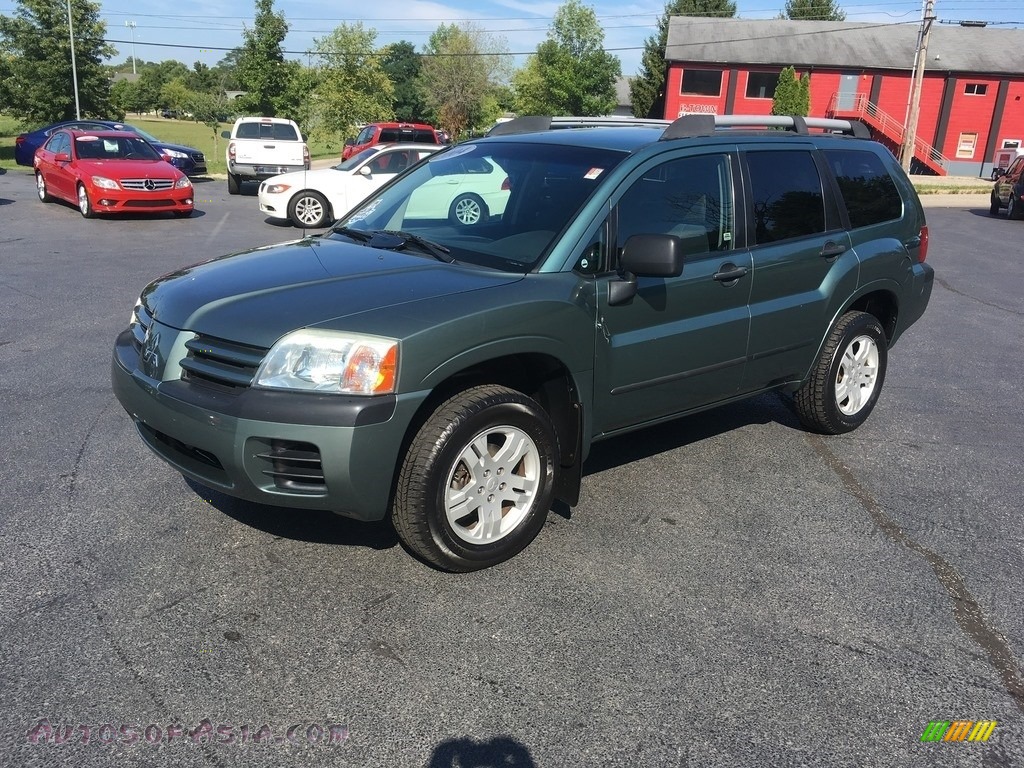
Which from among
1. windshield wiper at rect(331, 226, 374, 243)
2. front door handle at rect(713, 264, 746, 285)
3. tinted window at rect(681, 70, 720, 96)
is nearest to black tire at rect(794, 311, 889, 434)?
front door handle at rect(713, 264, 746, 285)

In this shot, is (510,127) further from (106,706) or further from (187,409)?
(106,706)

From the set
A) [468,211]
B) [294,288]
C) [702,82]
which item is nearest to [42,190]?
[468,211]

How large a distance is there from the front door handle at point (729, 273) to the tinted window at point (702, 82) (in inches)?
2025

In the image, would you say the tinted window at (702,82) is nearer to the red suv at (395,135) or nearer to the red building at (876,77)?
the red building at (876,77)

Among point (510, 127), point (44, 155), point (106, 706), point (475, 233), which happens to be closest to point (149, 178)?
point (44, 155)

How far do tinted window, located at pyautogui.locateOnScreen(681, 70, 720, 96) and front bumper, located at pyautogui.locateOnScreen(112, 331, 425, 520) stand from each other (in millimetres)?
53163

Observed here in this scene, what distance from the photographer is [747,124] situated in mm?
4848

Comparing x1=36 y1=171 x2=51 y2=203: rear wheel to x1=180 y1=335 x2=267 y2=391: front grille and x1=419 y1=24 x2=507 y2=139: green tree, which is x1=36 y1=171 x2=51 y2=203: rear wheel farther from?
x1=419 y1=24 x2=507 y2=139: green tree

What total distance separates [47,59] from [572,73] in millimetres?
35342

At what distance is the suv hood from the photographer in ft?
11.0

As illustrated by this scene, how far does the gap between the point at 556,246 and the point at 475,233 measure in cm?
56

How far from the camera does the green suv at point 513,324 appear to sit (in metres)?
3.25

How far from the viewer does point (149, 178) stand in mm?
15477

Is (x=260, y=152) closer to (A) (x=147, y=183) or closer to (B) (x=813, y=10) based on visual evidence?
(A) (x=147, y=183)
